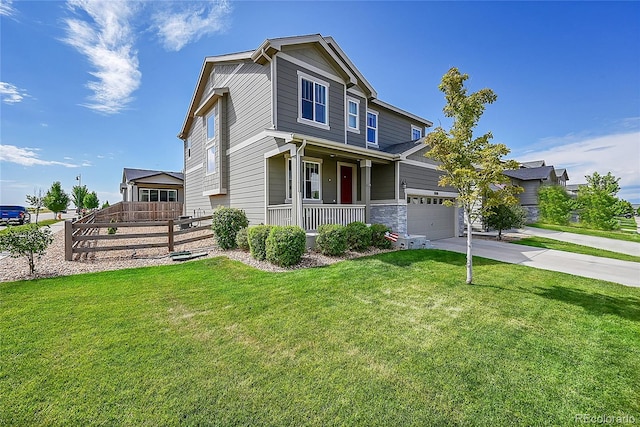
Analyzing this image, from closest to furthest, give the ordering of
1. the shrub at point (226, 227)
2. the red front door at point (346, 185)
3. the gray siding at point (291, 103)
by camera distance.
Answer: the gray siding at point (291, 103), the shrub at point (226, 227), the red front door at point (346, 185)

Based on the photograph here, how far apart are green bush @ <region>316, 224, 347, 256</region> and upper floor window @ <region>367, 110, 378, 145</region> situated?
7510 mm

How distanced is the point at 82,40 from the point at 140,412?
14552 mm

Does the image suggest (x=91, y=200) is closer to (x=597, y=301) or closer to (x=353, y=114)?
(x=353, y=114)

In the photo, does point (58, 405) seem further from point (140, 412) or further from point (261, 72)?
point (261, 72)

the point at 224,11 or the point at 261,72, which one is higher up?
the point at 224,11

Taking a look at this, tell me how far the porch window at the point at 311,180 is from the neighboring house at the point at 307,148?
0.14 feet

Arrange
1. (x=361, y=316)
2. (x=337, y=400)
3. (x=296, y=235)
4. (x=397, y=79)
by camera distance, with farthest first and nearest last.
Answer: (x=397, y=79), (x=296, y=235), (x=361, y=316), (x=337, y=400)

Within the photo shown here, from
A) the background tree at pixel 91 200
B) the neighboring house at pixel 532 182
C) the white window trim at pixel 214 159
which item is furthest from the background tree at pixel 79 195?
the neighboring house at pixel 532 182

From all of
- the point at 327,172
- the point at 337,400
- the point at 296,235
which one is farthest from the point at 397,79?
the point at 337,400

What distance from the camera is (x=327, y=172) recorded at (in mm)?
11891

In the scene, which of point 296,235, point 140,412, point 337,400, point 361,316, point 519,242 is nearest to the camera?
point 140,412

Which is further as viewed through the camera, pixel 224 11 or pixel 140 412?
pixel 224 11

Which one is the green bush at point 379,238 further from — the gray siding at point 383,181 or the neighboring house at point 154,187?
the neighboring house at point 154,187

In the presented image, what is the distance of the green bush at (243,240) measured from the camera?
9439 millimetres
